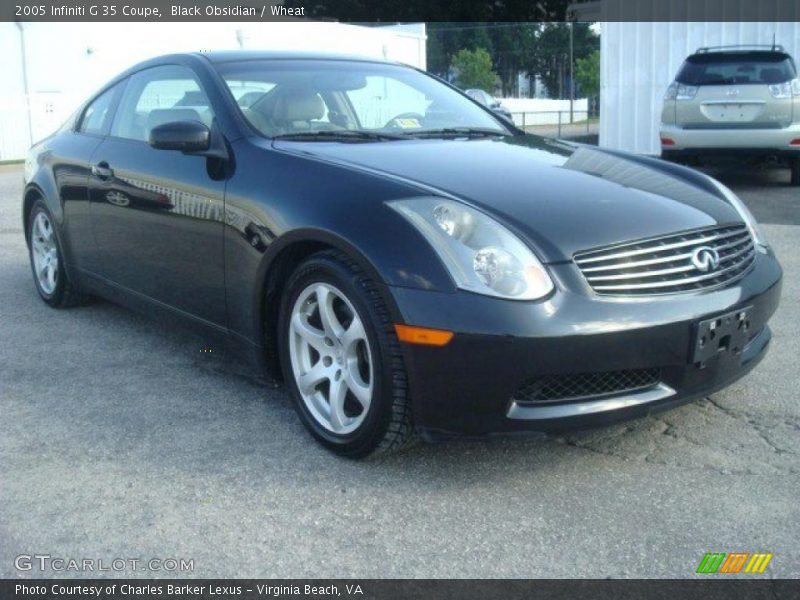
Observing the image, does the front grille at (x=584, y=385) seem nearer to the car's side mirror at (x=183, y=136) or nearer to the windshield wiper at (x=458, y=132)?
the windshield wiper at (x=458, y=132)

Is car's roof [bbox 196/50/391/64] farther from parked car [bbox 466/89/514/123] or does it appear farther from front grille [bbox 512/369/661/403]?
front grille [bbox 512/369/661/403]

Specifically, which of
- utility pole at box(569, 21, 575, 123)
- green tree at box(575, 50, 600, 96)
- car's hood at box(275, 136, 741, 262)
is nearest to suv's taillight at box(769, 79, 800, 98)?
car's hood at box(275, 136, 741, 262)

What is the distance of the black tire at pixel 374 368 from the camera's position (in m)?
3.08

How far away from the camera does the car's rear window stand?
1056cm

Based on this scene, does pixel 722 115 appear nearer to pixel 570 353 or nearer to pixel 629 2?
pixel 629 2

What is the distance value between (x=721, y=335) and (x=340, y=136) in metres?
1.78

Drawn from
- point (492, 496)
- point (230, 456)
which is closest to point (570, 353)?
point (492, 496)

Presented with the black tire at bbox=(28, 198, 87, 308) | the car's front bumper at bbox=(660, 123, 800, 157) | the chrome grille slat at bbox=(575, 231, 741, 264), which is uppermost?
the chrome grille slat at bbox=(575, 231, 741, 264)

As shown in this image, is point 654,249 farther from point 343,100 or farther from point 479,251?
point 343,100

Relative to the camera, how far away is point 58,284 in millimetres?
5555

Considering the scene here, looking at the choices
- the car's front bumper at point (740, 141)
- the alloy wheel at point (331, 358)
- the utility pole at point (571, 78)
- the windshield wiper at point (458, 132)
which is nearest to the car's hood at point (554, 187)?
the windshield wiper at point (458, 132)

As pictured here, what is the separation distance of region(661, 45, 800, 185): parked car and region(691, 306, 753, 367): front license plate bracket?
773cm

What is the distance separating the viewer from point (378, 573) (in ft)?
8.61

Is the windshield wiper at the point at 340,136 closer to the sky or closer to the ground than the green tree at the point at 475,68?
closer to the ground
